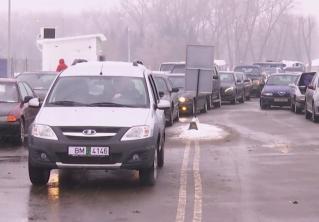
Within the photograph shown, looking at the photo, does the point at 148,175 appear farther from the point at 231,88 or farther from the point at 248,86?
the point at 248,86

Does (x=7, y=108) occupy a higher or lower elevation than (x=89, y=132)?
lower

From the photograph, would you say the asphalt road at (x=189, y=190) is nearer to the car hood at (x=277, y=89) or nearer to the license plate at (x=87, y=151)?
the license plate at (x=87, y=151)

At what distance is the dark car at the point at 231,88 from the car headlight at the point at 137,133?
23.3 meters

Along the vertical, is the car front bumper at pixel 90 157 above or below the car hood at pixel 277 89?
above

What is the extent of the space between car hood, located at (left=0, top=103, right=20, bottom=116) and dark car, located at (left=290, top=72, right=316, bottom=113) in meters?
12.9

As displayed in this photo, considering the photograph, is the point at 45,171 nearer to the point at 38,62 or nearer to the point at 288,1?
the point at 38,62

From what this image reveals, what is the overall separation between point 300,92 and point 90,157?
1735 centimetres

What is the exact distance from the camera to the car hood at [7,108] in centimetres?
1479

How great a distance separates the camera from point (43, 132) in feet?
31.1

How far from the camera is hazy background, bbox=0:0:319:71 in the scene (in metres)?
90.0

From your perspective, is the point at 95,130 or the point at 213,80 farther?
the point at 213,80

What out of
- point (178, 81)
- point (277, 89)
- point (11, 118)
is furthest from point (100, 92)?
point (277, 89)

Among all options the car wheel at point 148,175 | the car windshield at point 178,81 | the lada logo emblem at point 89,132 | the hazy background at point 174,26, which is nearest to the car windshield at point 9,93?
the car wheel at point 148,175

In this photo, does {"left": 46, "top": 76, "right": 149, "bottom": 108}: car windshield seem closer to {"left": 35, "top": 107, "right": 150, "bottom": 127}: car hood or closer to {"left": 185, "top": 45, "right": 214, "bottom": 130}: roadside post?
{"left": 35, "top": 107, "right": 150, "bottom": 127}: car hood
